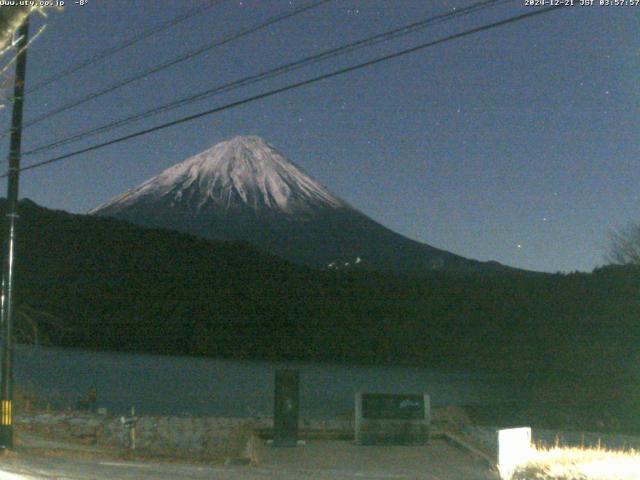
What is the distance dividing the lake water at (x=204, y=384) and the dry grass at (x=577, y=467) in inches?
783

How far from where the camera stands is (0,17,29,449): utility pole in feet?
46.3

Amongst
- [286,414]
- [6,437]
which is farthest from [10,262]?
[286,414]

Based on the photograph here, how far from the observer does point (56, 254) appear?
224ft

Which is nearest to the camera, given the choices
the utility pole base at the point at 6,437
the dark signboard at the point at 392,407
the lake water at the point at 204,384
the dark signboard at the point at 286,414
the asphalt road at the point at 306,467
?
the asphalt road at the point at 306,467

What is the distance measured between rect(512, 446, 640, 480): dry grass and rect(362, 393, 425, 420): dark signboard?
6.91 meters

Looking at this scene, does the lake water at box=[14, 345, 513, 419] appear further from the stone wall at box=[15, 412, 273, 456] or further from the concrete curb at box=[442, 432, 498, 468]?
the concrete curb at box=[442, 432, 498, 468]

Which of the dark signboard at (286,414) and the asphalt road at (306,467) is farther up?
the dark signboard at (286,414)

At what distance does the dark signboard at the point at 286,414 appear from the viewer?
58.4 ft

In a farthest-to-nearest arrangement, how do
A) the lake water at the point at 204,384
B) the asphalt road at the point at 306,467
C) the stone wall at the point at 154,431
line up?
the lake water at the point at 204,384 < the stone wall at the point at 154,431 < the asphalt road at the point at 306,467

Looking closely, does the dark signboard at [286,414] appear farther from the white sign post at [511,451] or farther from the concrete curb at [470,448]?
the white sign post at [511,451]

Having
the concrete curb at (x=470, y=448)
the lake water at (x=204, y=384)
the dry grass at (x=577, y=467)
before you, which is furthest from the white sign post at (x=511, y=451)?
the lake water at (x=204, y=384)

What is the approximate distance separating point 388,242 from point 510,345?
7358 centimetres

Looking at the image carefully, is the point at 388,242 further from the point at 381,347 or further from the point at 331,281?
the point at 381,347

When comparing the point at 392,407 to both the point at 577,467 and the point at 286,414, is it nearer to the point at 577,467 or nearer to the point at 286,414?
the point at 286,414
